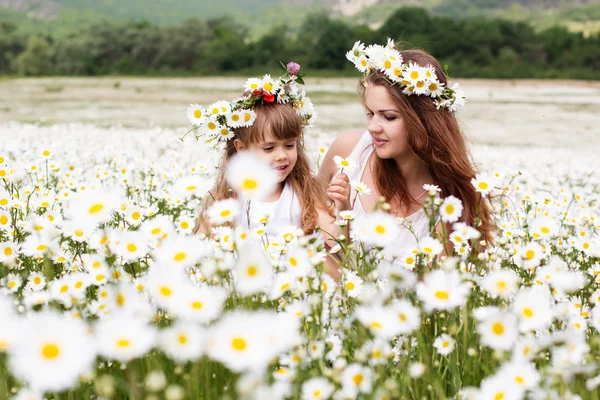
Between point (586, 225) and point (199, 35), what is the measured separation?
61.7 metres

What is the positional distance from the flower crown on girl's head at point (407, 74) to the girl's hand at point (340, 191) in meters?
0.81

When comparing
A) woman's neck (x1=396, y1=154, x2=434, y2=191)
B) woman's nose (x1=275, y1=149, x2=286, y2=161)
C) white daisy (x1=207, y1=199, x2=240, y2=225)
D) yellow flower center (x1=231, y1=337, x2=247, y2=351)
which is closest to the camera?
yellow flower center (x1=231, y1=337, x2=247, y2=351)

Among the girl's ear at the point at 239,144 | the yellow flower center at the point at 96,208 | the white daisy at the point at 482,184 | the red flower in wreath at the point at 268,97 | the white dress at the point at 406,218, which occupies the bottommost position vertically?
the white dress at the point at 406,218

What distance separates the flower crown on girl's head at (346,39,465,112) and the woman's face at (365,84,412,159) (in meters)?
0.12

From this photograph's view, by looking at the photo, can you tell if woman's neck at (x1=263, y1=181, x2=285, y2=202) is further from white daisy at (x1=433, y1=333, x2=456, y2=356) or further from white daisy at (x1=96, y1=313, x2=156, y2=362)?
white daisy at (x1=96, y1=313, x2=156, y2=362)

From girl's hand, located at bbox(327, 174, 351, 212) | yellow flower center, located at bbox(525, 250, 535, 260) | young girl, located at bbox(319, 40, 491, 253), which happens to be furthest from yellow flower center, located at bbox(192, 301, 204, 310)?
young girl, located at bbox(319, 40, 491, 253)

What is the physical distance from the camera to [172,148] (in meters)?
8.59

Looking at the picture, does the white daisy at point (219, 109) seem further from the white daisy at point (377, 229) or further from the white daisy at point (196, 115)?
the white daisy at point (377, 229)

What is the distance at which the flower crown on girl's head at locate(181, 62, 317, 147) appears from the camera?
4363 millimetres

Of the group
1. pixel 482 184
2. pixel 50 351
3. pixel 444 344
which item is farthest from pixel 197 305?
pixel 482 184

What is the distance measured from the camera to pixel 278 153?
4285mm

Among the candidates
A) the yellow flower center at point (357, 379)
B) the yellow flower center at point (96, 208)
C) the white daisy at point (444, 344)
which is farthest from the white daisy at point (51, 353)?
the white daisy at point (444, 344)

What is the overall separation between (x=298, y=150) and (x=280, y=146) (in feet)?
1.25

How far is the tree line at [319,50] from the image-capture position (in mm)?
44250
